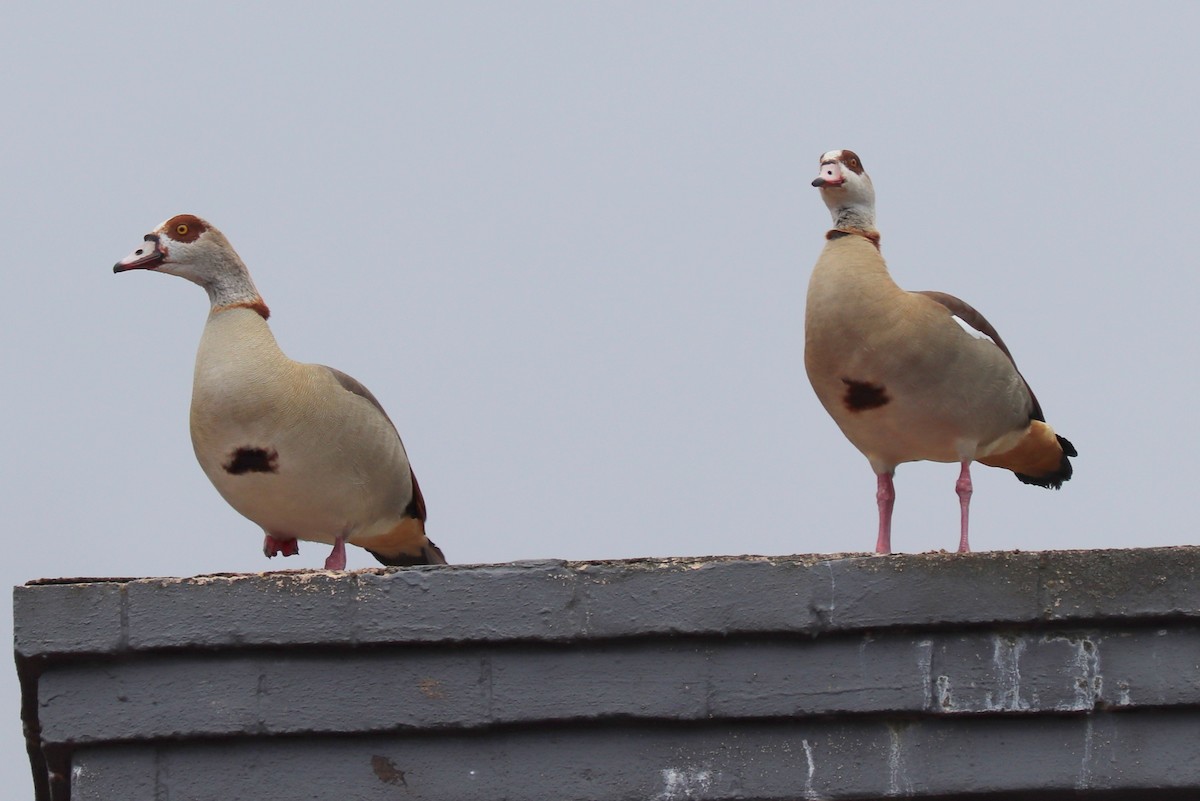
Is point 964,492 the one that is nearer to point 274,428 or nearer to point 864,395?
point 864,395

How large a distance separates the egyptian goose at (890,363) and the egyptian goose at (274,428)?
6.00 feet

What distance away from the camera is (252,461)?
269 inches

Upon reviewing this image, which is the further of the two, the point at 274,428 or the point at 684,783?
the point at 274,428

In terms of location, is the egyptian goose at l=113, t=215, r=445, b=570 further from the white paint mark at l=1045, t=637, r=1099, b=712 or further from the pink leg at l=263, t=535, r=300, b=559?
the white paint mark at l=1045, t=637, r=1099, b=712

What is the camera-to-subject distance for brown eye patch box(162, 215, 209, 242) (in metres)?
7.43

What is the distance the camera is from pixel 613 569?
4.05m

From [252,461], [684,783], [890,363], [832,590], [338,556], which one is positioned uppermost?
[890,363]

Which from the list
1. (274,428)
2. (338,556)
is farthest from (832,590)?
(338,556)

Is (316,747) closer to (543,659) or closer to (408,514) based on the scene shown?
(543,659)

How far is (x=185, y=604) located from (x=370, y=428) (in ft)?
10.3

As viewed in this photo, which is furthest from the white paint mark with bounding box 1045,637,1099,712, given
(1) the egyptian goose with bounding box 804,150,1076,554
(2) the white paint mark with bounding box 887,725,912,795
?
(1) the egyptian goose with bounding box 804,150,1076,554

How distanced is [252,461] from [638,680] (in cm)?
318

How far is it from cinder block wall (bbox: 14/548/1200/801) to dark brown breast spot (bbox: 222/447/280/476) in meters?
2.75

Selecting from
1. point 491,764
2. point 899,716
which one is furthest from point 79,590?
point 899,716
